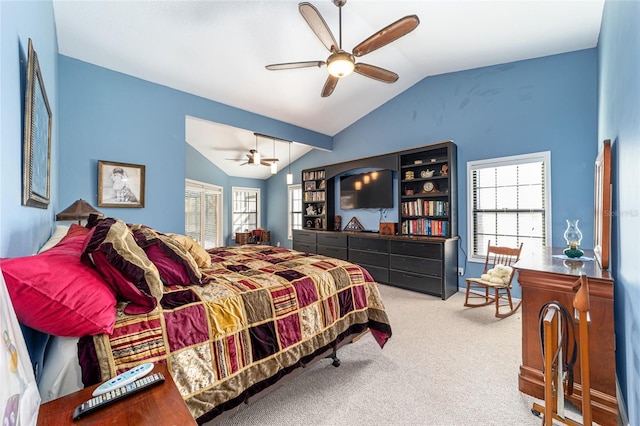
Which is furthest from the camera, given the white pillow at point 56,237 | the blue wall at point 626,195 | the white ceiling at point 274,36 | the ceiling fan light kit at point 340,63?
the white ceiling at point 274,36

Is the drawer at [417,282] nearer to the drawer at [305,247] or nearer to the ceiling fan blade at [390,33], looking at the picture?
the drawer at [305,247]

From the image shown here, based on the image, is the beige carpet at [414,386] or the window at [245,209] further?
the window at [245,209]

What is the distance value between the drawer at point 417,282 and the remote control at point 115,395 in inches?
144

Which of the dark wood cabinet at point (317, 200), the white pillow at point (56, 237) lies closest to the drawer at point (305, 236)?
the dark wood cabinet at point (317, 200)

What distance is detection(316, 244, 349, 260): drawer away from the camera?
5141 mm

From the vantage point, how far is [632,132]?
4.67 ft

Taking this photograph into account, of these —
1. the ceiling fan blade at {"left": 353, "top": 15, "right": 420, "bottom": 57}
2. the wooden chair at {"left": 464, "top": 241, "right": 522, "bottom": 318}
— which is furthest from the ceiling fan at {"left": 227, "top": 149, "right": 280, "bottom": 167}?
the wooden chair at {"left": 464, "top": 241, "right": 522, "bottom": 318}

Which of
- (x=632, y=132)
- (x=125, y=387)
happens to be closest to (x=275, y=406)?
(x=125, y=387)

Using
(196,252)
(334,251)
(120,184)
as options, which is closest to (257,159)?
(334,251)

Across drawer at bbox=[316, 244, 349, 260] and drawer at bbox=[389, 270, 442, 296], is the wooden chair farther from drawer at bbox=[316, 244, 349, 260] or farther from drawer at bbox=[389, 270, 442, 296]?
drawer at bbox=[316, 244, 349, 260]

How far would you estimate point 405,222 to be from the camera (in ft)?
15.1

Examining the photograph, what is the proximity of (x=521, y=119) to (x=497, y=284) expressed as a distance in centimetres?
221

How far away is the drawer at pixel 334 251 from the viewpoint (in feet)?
16.9

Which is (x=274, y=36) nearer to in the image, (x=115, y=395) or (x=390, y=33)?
(x=390, y=33)
